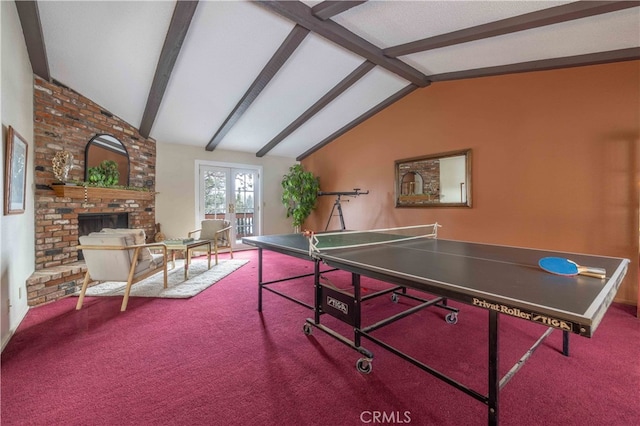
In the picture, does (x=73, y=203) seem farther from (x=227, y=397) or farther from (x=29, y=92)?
(x=227, y=397)

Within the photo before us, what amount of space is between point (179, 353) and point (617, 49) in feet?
16.8

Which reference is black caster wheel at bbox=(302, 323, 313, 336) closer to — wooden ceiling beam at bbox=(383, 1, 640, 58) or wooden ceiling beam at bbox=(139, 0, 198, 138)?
wooden ceiling beam at bbox=(139, 0, 198, 138)

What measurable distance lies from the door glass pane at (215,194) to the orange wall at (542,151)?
3821mm

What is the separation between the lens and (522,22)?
2584 millimetres

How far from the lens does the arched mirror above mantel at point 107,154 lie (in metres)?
3.92

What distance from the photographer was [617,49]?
9.46 ft

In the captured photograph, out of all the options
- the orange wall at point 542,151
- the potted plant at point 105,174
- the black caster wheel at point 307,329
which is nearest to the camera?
the black caster wheel at point 307,329

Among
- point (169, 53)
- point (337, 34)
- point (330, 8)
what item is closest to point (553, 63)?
point (337, 34)

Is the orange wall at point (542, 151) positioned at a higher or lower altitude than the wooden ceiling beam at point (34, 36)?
lower

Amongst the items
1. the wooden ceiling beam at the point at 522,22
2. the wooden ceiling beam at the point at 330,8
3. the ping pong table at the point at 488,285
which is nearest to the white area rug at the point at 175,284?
the ping pong table at the point at 488,285

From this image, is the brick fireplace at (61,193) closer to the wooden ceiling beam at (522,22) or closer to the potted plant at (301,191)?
the potted plant at (301,191)

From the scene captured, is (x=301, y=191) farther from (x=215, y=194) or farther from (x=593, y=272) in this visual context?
(x=593, y=272)

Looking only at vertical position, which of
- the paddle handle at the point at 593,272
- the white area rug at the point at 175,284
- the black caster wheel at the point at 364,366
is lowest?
the black caster wheel at the point at 364,366

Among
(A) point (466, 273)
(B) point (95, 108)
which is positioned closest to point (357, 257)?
(A) point (466, 273)
